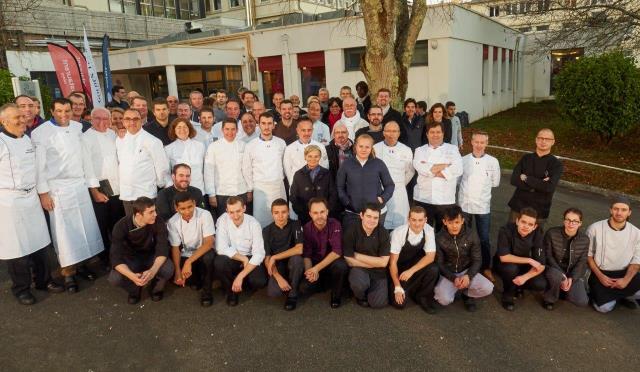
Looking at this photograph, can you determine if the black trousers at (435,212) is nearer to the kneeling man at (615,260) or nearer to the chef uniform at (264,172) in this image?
the kneeling man at (615,260)

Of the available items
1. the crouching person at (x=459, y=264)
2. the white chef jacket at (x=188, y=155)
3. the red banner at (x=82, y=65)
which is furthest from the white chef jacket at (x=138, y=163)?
the red banner at (x=82, y=65)

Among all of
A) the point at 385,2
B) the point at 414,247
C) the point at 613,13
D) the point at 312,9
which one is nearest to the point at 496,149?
the point at 613,13

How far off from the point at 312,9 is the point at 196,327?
3478 centimetres

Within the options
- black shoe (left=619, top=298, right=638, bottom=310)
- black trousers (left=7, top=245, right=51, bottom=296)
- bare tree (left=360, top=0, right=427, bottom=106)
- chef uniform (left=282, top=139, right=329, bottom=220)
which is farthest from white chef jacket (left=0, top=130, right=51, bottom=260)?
bare tree (left=360, top=0, right=427, bottom=106)

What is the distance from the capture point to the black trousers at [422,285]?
4641 millimetres

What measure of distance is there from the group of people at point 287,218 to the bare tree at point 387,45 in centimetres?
365

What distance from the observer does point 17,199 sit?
485 centimetres

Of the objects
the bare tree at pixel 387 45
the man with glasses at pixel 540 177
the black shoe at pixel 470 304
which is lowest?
the black shoe at pixel 470 304

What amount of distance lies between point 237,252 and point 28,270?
2424mm

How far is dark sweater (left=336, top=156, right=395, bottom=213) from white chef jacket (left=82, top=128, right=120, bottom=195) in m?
2.90

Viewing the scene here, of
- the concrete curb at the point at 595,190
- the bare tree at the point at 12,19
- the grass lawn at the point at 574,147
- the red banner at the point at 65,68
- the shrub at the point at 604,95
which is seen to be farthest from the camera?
the bare tree at the point at 12,19

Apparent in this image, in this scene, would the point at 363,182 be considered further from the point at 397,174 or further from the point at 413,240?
the point at 413,240

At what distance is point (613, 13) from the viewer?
44.9 ft

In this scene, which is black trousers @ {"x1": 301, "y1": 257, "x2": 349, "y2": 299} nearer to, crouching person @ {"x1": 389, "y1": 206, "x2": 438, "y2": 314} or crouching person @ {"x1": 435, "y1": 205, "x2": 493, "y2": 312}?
crouching person @ {"x1": 389, "y1": 206, "x2": 438, "y2": 314}
